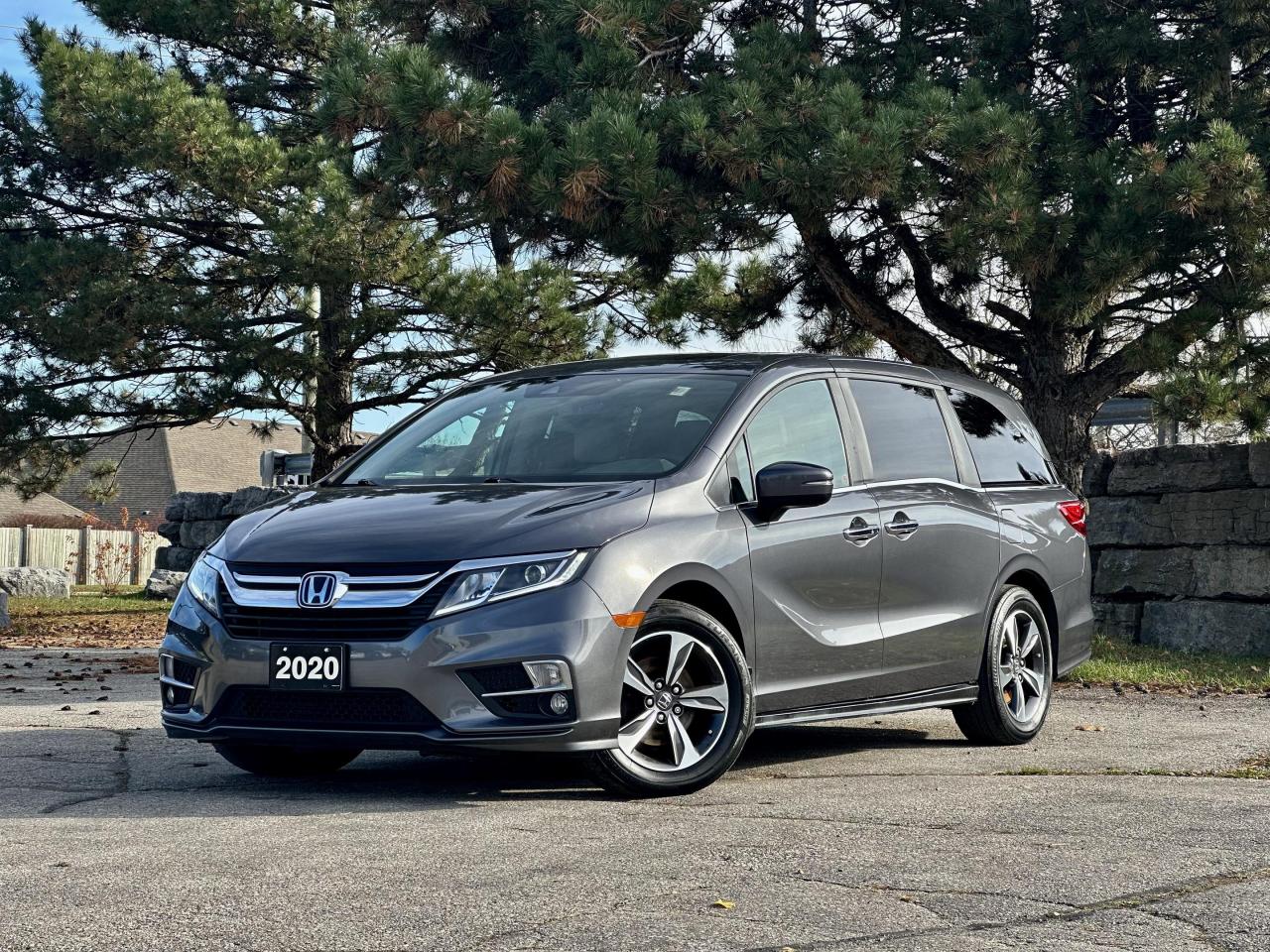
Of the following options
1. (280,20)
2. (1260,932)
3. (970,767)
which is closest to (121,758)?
(970,767)

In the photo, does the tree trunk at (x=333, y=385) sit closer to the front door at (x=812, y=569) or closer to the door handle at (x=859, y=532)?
the front door at (x=812, y=569)

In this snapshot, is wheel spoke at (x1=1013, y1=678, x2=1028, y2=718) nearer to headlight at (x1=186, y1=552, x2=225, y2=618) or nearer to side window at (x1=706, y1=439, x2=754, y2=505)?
side window at (x1=706, y1=439, x2=754, y2=505)

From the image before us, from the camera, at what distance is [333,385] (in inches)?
836

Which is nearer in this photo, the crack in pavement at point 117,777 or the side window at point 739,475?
the crack in pavement at point 117,777

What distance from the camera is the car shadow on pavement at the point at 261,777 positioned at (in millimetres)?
6082

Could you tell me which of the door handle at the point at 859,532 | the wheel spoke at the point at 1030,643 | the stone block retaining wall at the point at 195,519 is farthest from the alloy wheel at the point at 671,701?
the stone block retaining wall at the point at 195,519

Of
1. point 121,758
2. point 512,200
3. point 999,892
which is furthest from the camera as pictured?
point 512,200

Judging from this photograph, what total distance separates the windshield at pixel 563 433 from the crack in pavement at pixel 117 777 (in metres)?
1.54

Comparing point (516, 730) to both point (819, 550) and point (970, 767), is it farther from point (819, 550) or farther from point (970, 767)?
point (970, 767)

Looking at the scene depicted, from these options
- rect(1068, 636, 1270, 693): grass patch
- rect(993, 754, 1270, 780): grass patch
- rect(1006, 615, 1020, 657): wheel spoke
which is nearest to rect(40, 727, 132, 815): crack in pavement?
rect(993, 754, 1270, 780): grass patch

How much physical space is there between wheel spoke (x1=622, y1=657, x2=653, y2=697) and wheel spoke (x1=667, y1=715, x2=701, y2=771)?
0.15 m

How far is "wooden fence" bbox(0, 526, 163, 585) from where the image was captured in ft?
136

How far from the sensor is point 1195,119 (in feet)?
44.5

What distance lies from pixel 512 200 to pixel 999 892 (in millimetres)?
9377
